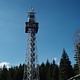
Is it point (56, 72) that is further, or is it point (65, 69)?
point (56, 72)

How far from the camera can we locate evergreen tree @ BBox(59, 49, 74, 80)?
5682 centimetres

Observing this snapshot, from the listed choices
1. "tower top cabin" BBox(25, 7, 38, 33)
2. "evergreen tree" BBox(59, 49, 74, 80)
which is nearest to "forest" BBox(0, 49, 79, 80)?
"evergreen tree" BBox(59, 49, 74, 80)

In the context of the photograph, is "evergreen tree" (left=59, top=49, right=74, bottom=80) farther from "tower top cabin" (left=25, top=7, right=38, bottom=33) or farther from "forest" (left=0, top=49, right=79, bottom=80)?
"tower top cabin" (left=25, top=7, right=38, bottom=33)

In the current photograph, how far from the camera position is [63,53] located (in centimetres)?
6181

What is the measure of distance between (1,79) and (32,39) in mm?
25004

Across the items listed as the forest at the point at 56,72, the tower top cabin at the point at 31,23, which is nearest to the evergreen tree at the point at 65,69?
the forest at the point at 56,72

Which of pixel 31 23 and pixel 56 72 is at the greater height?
pixel 31 23

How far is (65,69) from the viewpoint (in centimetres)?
5778

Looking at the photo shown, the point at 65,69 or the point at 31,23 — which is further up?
the point at 31,23

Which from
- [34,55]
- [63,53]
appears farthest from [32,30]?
[63,53]

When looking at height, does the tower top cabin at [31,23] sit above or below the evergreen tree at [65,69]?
above

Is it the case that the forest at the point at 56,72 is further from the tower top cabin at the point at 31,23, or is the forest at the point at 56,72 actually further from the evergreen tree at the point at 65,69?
the tower top cabin at the point at 31,23

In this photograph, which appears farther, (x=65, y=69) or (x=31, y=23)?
(x=31, y=23)

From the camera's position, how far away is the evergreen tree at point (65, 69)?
56819 mm
